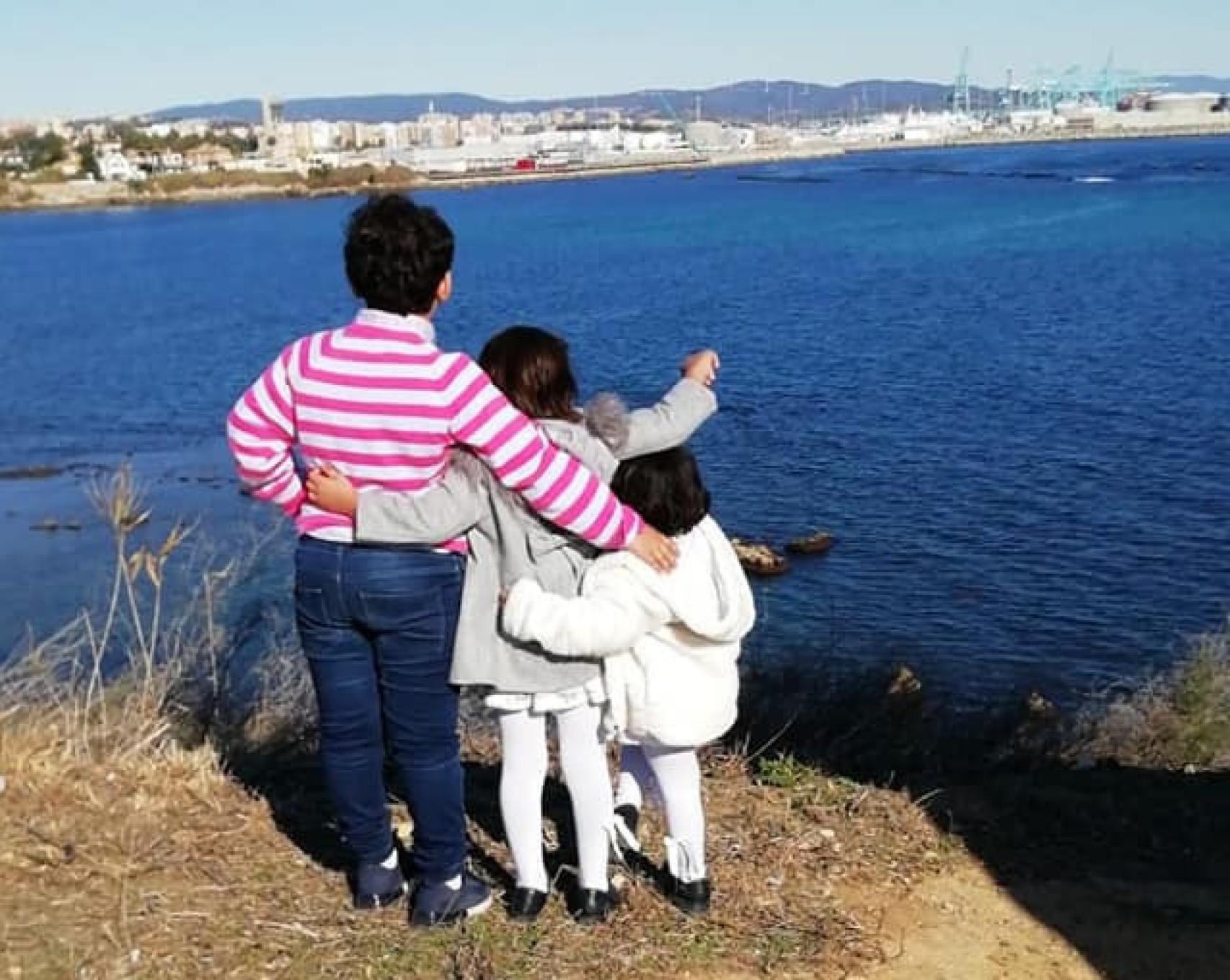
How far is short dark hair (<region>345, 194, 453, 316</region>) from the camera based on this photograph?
3572 millimetres

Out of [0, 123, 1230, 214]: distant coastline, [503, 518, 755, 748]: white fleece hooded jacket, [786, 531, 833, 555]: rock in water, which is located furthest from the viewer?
[0, 123, 1230, 214]: distant coastline

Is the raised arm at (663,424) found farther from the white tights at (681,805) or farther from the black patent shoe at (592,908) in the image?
the black patent shoe at (592,908)

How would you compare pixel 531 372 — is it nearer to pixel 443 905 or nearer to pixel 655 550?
pixel 655 550

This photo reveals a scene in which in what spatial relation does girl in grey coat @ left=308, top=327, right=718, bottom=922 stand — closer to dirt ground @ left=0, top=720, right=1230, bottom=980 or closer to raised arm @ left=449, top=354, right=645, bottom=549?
raised arm @ left=449, top=354, right=645, bottom=549

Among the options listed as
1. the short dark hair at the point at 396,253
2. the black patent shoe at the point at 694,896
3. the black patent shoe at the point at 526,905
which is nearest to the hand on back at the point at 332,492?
the short dark hair at the point at 396,253

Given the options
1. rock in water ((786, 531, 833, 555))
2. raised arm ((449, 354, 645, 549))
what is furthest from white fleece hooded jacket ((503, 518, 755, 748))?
rock in water ((786, 531, 833, 555))

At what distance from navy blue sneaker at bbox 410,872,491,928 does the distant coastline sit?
3695 inches

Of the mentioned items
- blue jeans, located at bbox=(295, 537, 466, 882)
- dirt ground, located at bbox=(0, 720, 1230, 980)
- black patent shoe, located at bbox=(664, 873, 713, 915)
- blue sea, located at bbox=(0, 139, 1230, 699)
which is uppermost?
blue jeans, located at bbox=(295, 537, 466, 882)

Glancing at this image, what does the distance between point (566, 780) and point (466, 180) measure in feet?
458

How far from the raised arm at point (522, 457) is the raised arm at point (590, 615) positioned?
20 centimetres

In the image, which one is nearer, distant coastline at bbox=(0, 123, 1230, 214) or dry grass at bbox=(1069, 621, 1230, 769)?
dry grass at bbox=(1069, 621, 1230, 769)

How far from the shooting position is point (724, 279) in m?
44.1

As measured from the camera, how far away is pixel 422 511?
145 inches

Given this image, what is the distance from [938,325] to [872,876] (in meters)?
29.3
